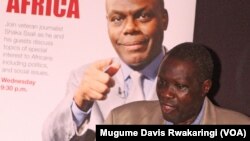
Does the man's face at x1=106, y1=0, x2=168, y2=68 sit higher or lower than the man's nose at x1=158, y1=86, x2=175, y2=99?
higher

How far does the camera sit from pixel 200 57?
1517 mm

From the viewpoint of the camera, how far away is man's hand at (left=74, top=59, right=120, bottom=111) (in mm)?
1619

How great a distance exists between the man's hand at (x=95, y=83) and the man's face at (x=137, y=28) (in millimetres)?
79

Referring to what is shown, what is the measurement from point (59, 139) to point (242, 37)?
837mm

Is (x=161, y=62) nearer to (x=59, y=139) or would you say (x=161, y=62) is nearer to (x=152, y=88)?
(x=152, y=88)

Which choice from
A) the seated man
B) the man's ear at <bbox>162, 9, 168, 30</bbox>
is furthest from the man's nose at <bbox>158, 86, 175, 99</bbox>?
the man's ear at <bbox>162, 9, 168, 30</bbox>

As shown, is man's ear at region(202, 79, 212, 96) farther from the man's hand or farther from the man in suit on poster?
the man's hand

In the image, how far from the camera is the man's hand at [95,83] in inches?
63.7

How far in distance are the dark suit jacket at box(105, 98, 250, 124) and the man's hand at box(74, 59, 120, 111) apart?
0.10 metres

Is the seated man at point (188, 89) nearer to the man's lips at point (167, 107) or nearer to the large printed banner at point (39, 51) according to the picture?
the man's lips at point (167, 107)

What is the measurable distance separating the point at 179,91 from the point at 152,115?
0.15 m

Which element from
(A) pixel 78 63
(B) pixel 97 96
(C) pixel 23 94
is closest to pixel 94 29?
(A) pixel 78 63

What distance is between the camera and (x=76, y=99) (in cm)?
164
